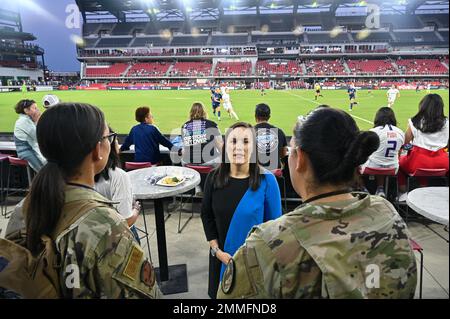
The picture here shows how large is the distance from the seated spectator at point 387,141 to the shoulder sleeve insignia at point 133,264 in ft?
13.5

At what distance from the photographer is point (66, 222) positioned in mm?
1056

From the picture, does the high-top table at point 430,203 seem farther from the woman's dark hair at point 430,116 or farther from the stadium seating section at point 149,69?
the stadium seating section at point 149,69

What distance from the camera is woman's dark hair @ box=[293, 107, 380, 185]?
0.99 meters

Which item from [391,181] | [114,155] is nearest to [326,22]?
[391,181]

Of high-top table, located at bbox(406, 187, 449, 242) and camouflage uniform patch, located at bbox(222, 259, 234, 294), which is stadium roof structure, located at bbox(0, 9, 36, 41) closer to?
camouflage uniform patch, located at bbox(222, 259, 234, 294)

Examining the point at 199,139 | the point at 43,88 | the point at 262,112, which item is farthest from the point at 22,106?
the point at 43,88

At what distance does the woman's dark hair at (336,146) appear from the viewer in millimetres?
987

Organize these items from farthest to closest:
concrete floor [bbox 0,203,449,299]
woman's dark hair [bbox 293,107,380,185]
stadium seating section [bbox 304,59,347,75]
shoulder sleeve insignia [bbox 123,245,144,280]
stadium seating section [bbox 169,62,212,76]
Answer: stadium seating section [bbox 169,62,212,76] < stadium seating section [bbox 304,59,347,75] < concrete floor [bbox 0,203,449,299] < shoulder sleeve insignia [bbox 123,245,144,280] < woman's dark hair [bbox 293,107,380,185]

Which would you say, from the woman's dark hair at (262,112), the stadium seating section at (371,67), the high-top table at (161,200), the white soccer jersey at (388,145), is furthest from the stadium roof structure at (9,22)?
the stadium seating section at (371,67)

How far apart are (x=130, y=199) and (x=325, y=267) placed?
5.78 ft

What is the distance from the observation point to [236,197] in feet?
7.40

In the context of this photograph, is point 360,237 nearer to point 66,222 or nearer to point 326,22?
point 66,222

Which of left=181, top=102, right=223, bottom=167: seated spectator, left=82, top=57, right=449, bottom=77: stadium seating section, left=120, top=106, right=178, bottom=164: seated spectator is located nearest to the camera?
left=120, top=106, right=178, bottom=164: seated spectator

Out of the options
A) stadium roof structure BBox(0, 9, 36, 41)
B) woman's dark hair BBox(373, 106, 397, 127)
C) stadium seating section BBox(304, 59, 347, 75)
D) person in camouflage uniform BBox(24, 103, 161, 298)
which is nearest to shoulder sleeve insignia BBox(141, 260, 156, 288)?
person in camouflage uniform BBox(24, 103, 161, 298)
